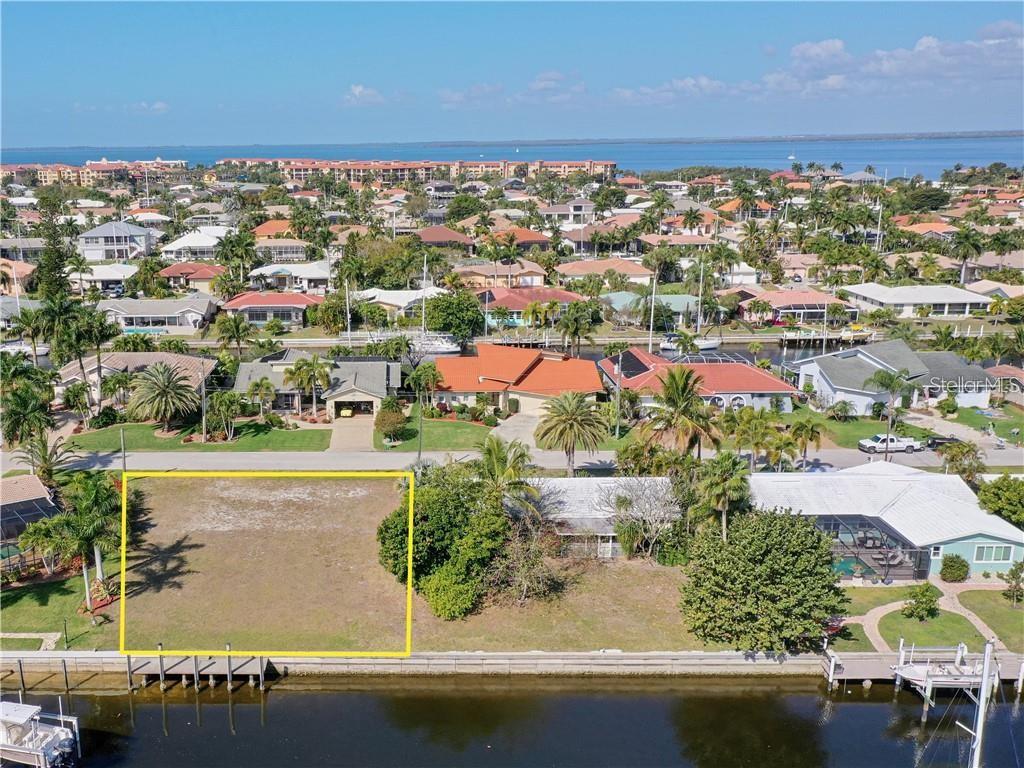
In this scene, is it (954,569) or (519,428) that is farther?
(519,428)

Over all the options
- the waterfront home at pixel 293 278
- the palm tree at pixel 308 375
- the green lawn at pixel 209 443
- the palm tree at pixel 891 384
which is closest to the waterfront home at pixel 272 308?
the waterfront home at pixel 293 278

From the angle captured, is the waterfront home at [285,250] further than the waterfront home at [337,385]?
Yes

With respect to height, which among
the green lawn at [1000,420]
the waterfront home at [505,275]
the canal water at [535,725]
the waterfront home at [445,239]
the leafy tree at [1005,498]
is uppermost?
the waterfront home at [445,239]

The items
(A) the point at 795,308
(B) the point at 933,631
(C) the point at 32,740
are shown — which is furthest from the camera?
(A) the point at 795,308

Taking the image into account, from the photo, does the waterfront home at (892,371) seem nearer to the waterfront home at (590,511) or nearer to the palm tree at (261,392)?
the waterfront home at (590,511)

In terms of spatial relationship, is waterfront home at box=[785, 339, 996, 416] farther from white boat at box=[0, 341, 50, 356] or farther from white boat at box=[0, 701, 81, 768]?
white boat at box=[0, 341, 50, 356]

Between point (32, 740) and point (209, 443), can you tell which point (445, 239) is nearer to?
point (209, 443)

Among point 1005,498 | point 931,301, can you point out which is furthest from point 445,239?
point 1005,498
